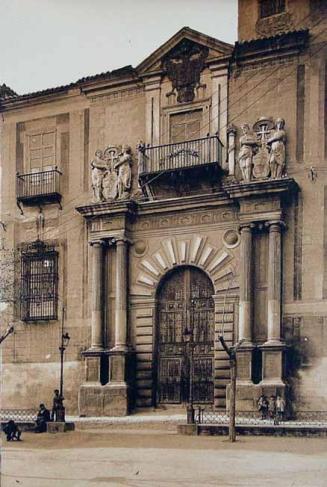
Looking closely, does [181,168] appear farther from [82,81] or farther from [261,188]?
[82,81]

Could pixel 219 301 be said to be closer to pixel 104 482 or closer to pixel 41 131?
pixel 41 131

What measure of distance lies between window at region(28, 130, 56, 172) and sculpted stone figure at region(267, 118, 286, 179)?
11.7 ft

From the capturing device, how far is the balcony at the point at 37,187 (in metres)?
13.0

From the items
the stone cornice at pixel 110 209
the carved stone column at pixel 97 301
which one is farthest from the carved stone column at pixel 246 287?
the carved stone column at pixel 97 301

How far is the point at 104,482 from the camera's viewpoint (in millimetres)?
7820

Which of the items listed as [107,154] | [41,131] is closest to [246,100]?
[107,154]

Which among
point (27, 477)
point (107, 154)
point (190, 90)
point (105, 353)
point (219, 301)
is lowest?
point (27, 477)

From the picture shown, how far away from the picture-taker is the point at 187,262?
1327 cm

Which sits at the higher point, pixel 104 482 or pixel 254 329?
pixel 254 329

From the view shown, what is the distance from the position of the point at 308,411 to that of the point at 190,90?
217 inches

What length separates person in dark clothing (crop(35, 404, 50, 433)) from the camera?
37.1 ft

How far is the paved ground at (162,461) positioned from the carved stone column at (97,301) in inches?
105

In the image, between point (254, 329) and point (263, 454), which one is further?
point (254, 329)

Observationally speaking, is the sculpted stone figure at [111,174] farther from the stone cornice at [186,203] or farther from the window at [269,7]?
the window at [269,7]
